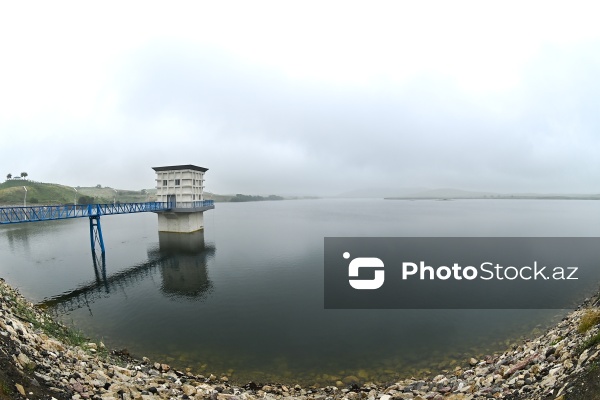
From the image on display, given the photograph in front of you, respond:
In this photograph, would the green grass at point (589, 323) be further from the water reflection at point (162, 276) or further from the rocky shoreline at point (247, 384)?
the water reflection at point (162, 276)

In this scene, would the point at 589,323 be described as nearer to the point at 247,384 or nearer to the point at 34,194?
the point at 247,384

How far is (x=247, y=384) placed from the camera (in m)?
14.4

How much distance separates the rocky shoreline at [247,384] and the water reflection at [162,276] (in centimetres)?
1292

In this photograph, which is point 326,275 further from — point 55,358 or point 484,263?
point 55,358

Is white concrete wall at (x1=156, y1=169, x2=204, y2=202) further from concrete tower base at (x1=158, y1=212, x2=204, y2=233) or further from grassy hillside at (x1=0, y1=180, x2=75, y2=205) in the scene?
grassy hillside at (x1=0, y1=180, x2=75, y2=205)

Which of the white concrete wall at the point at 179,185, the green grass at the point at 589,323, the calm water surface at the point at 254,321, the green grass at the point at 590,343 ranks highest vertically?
the white concrete wall at the point at 179,185

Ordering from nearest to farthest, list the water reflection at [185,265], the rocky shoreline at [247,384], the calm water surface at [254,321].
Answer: the rocky shoreline at [247,384]
the calm water surface at [254,321]
the water reflection at [185,265]

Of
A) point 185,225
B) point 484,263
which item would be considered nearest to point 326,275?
point 484,263

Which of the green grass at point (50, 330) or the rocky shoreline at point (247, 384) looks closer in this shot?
the rocky shoreline at point (247, 384)

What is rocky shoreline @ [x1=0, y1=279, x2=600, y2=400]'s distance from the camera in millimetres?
8180

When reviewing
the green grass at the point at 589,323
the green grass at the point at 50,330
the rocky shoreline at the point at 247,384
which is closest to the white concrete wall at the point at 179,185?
the green grass at the point at 50,330

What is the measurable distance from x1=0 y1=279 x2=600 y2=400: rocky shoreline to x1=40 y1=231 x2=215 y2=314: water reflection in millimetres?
12924

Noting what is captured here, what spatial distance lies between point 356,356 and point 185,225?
5456 centimetres

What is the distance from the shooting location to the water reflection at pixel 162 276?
26.9 metres
